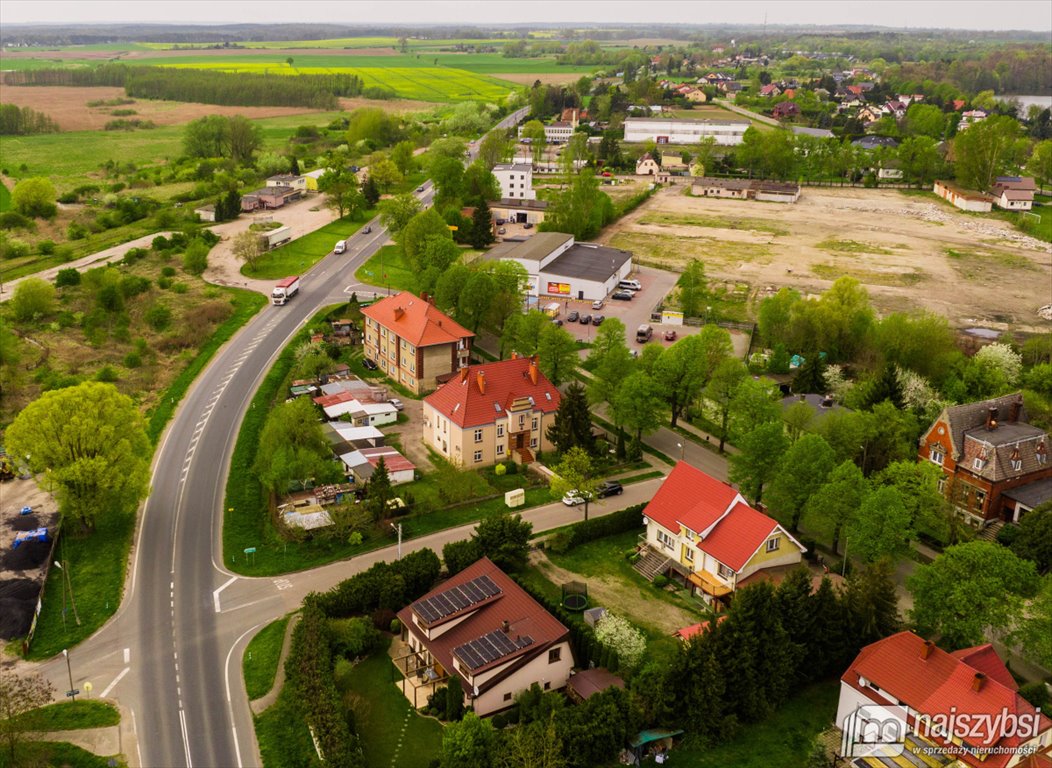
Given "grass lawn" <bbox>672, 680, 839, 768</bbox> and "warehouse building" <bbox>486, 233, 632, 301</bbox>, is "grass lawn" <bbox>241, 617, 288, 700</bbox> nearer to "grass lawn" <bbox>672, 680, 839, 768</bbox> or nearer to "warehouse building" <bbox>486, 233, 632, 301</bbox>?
"grass lawn" <bbox>672, 680, 839, 768</bbox>

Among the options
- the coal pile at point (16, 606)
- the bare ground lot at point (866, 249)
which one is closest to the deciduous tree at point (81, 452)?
the coal pile at point (16, 606)

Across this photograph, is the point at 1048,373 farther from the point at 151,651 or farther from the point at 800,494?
the point at 151,651

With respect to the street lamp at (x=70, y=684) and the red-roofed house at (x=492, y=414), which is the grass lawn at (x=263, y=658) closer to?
the street lamp at (x=70, y=684)

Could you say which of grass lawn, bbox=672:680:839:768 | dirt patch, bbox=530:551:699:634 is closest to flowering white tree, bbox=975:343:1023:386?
dirt patch, bbox=530:551:699:634

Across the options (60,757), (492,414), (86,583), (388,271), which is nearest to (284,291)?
(388,271)

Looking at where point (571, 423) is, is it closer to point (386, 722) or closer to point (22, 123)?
point (386, 722)

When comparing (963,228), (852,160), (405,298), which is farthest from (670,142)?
(405,298)
